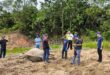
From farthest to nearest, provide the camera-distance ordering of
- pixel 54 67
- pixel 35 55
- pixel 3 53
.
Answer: pixel 3 53 → pixel 35 55 → pixel 54 67

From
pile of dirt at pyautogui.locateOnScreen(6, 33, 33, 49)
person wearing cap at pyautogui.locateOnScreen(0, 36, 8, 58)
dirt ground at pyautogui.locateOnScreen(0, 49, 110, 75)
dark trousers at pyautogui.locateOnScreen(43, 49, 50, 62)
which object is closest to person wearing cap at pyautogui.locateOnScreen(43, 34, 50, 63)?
dark trousers at pyautogui.locateOnScreen(43, 49, 50, 62)

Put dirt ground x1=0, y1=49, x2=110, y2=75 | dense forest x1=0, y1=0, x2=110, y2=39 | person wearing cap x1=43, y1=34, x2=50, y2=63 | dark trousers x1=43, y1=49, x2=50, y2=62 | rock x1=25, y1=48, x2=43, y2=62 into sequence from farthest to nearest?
dense forest x1=0, y1=0, x2=110, y2=39
rock x1=25, y1=48, x2=43, y2=62
dark trousers x1=43, y1=49, x2=50, y2=62
person wearing cap x1=43, y1=34, x2=50, y2=63
dirt ground x1=0, y1=49, x2=110, y2=75

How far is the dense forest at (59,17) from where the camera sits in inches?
1617

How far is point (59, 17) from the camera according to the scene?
142 ft

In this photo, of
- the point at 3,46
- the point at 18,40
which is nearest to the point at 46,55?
the point at 3,46

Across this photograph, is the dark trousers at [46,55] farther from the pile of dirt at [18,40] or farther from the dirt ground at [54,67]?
the pile of dirt at [18,40]

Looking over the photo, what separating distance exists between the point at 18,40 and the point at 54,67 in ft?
84.8

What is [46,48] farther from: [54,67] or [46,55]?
[54,67]

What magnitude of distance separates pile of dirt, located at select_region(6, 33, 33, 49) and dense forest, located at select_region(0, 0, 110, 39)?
825 millimetres

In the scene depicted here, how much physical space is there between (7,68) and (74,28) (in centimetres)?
2358

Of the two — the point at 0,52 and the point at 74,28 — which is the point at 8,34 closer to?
the point at 74,28

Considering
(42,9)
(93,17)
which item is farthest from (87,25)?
(42,9)

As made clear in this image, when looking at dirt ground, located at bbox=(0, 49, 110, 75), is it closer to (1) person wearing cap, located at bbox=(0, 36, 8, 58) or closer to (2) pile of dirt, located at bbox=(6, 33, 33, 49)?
(1) person wearing cap, located at bbox=(0, 36, 8, 58)

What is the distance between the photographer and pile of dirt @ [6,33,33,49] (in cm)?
4384
